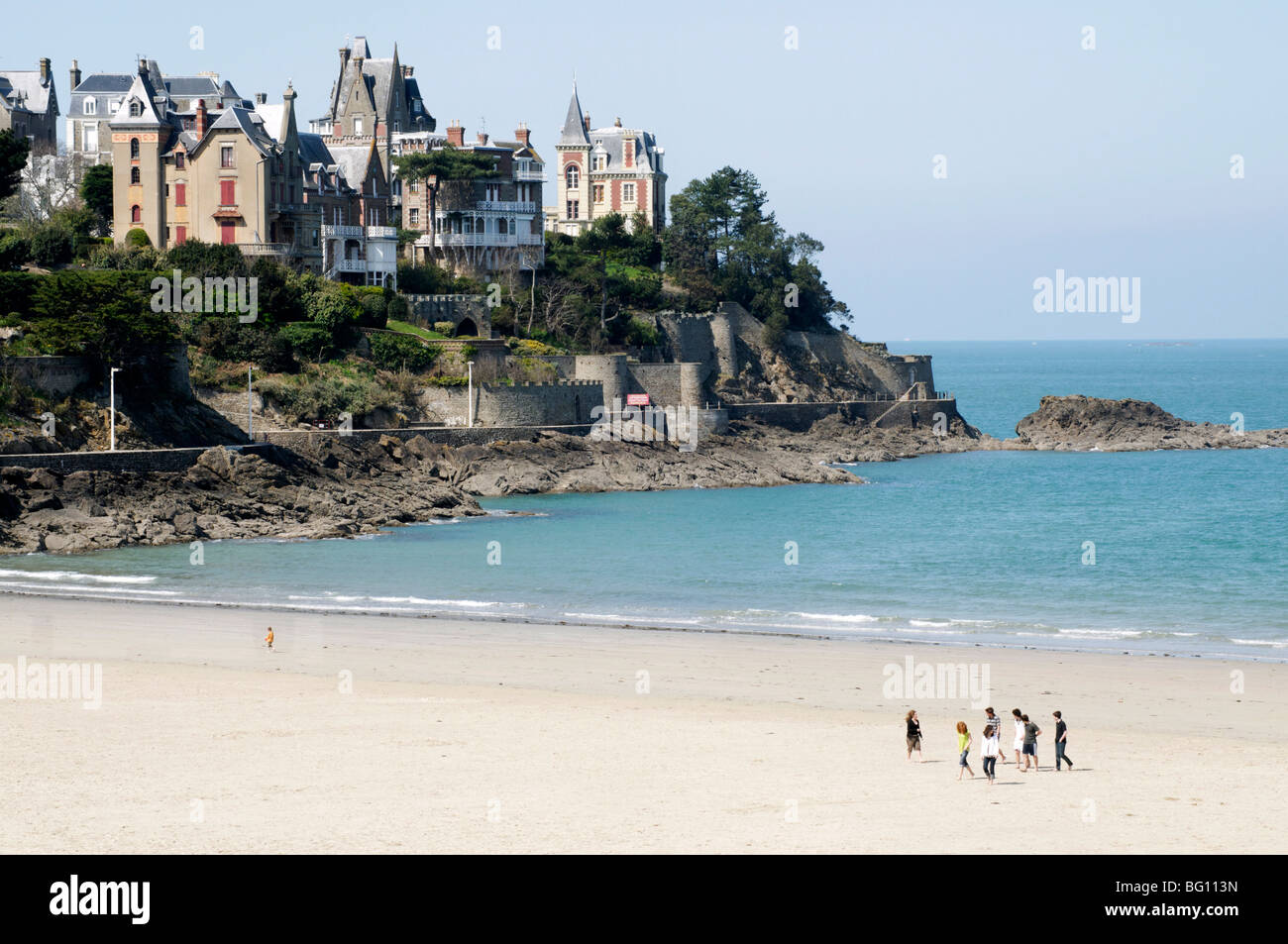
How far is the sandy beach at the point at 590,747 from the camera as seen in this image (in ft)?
45.8

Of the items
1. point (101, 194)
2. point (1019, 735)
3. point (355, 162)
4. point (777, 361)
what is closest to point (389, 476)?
point (101, 194)

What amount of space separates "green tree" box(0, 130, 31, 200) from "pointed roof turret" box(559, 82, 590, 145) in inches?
1355

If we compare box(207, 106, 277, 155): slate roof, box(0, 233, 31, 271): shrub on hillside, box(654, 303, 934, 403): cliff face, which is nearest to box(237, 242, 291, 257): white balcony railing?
box(207, 106, 277, 155): slate roof

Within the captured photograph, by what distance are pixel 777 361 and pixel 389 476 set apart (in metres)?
29.8

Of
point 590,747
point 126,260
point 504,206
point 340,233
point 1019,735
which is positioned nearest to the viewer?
point 1019,735

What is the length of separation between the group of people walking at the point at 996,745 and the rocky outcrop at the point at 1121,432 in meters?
59.6

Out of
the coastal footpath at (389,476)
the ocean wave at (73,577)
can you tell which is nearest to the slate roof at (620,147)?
the coastal footpath at (389,476)

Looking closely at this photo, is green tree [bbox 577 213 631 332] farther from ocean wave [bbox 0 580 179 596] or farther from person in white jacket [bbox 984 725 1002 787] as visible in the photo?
person in white jacket [bbox 984 725 1002 787]

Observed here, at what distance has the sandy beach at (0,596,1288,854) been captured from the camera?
45.8ft

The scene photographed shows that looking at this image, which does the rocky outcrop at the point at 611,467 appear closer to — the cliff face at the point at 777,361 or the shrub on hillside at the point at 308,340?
the shrub on hillside at the point at 308,340

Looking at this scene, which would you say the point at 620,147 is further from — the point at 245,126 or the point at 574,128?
the point at 245,126

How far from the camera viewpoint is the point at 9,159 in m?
49.8

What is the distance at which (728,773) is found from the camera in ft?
54.5

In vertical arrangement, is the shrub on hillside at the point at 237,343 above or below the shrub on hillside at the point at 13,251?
below
